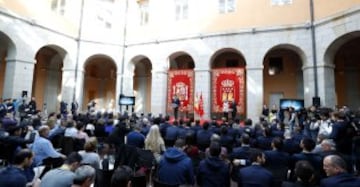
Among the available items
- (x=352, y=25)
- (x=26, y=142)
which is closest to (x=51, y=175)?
(x=26, y=142)

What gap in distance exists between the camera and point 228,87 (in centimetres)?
1681

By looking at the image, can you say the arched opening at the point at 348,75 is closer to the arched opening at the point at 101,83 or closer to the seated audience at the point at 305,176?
the seated audience at the point at 305,176

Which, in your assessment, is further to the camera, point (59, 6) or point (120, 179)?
point (59, 6)

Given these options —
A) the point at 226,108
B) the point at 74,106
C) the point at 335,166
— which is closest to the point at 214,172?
the point at 335,166

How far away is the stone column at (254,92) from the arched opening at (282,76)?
3390 mm

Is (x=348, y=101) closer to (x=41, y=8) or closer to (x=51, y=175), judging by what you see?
(x=51, y=175)

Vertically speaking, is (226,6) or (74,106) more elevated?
(226,6)

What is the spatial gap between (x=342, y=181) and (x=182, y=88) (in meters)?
15.3

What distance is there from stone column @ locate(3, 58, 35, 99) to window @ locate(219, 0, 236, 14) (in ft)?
40.6

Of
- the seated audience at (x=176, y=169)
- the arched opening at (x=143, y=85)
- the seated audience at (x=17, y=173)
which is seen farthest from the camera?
the arched opening at (x=143, y=85)

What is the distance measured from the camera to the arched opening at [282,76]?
18.7 m

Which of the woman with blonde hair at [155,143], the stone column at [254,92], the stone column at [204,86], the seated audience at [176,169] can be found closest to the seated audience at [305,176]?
the seated audience at [176,169]

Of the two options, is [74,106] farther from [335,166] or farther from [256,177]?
[335,166]

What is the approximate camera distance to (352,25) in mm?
13148
